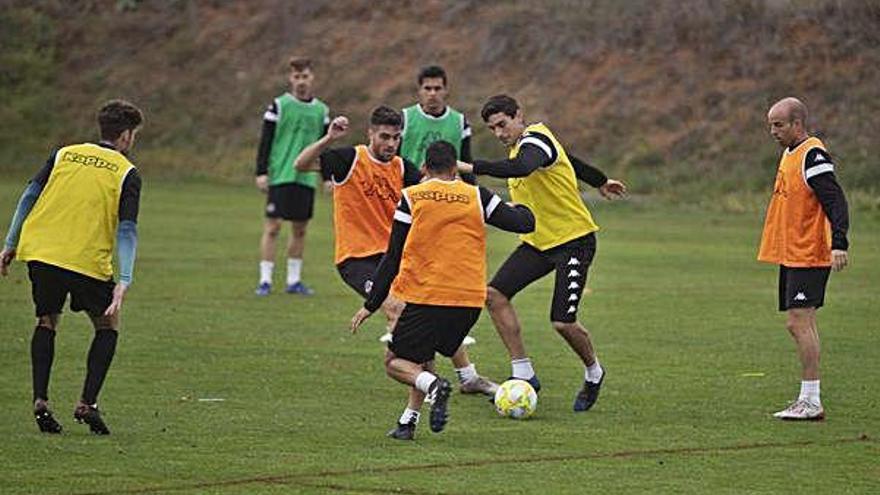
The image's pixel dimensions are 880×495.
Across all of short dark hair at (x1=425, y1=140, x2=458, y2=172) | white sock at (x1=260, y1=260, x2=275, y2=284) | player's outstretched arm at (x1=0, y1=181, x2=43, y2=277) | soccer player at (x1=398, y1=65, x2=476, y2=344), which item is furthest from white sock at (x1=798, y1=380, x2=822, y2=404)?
white sock at (x1=260, y1=260, x2=275, y2=284)

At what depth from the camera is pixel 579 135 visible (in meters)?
40.5

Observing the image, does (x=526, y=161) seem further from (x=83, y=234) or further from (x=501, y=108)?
(x=83, y=234)

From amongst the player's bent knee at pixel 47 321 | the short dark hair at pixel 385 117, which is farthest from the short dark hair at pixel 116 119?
the short dark hair at pixel 385 117

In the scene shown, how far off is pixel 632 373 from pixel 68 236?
188 inches

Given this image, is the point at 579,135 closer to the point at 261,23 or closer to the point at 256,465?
the point at 261,23

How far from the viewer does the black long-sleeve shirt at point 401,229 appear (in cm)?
1048

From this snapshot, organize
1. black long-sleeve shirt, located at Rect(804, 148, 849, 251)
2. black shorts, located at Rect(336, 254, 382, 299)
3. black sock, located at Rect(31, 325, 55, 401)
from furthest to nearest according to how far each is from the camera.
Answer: black shorts, located at Rect(336, 254, 382, 299) < black long-sleeve shirt, located at Rect(804, 148, 849, 251) < black sock, located at Rect(31, 325, 55, 401)

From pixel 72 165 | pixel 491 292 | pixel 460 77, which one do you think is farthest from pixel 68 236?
pixel 460 77

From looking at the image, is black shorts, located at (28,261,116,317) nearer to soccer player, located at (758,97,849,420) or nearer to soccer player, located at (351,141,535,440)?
soccer player, located at (351,141,535,440)

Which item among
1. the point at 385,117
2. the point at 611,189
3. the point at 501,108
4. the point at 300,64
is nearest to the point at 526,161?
the point at 501,108

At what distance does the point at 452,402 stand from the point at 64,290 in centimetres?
281

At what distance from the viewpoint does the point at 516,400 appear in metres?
11.3

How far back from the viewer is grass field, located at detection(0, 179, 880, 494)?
9.28 meters

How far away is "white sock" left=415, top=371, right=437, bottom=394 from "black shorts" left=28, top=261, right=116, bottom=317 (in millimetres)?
1732
